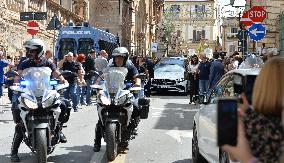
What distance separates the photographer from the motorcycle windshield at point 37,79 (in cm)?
807

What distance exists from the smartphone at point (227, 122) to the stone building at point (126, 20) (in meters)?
67.7

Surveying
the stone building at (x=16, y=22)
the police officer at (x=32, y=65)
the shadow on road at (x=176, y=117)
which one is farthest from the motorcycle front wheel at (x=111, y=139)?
the stone building at (x=16, y=22)

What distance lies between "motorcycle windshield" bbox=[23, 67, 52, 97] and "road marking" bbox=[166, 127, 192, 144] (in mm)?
3678

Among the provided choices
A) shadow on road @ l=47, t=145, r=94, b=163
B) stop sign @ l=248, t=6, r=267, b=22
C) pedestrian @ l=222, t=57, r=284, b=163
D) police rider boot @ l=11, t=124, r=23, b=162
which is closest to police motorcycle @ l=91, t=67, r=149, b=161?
shadow on road @ l=47, t=145, r=94, b=163

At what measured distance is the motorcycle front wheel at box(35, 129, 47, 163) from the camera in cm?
773

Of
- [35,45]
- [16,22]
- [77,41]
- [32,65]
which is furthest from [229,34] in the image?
[35,45]

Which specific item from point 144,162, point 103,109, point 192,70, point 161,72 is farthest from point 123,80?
point 161,72

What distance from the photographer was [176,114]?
1672 cm

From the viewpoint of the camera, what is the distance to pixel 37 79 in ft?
26.7

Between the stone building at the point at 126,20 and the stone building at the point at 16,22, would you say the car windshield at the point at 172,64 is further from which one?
the stone building at the point at 126,20

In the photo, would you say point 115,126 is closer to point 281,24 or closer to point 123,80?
point 123,80

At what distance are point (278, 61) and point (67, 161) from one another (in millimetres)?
5794

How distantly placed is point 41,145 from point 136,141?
11.5ft

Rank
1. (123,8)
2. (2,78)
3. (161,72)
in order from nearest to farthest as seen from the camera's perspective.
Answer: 1. (2,78)
2. (161,72)
3. (123,8)
